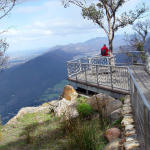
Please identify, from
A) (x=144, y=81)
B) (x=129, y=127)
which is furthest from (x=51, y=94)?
(x=129, y=127)

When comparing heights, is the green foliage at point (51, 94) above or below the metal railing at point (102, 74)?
below

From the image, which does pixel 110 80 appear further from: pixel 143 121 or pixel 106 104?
pixel 143 121

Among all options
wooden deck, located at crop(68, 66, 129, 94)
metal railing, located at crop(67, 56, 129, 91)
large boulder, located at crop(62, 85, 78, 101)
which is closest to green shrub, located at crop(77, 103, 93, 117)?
wooden deck, located at crop(68, 66, 129, 94)

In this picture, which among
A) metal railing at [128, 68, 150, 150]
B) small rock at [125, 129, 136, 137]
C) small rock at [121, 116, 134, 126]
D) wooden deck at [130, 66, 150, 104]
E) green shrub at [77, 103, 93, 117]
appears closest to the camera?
metal railing at [128, 68, 150, 150]

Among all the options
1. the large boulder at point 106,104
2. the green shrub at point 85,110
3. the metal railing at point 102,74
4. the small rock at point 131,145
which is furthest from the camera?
the metal railing at point 102,74

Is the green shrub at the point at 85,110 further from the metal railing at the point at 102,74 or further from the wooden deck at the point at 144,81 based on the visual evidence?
the metal railing at the point at 102,74

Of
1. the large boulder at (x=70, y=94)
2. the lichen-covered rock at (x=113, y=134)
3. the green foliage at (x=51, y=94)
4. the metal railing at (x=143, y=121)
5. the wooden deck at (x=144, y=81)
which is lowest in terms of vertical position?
the green foliage at (x=51, y=94)

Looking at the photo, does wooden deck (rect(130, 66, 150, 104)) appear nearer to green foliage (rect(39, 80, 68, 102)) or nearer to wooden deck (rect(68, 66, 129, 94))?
wooden deck (rect(68, 66, 129, 94))

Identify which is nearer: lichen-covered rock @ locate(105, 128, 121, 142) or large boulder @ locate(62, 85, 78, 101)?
lichen-covered rock @ locate(105, 128, 121, 142)

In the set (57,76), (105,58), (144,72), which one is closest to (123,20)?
(105,58)

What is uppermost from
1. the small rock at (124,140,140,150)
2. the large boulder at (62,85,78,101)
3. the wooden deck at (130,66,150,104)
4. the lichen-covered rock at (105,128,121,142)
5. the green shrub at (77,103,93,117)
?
the wooden deck at (130,66,150,104)

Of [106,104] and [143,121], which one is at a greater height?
[143,121]

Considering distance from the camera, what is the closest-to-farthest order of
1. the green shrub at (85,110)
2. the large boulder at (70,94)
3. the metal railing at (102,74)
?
the green shrub at (85,110) → the metal railing at (102,74) → the large boulder at (70,94)

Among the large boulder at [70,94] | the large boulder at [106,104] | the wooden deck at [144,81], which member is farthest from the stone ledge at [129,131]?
the large boulder at [70,94]
